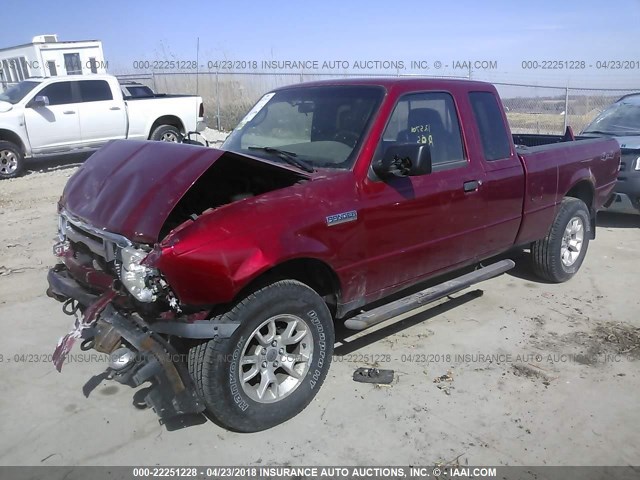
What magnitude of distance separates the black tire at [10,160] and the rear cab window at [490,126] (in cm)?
985

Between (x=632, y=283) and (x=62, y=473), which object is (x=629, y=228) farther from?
(x=62, y=473)

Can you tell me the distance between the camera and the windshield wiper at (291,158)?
3508 mm

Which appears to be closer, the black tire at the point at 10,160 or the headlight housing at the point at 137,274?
the headlight housing at the point at 137,274

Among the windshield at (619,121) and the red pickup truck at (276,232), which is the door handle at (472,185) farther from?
the windshield at (619,121)

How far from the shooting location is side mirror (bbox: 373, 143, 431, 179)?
3.35 meters

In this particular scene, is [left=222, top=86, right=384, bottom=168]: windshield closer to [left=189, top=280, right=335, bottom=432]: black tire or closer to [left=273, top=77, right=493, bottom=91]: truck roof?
[left=273, top=77, right=493, bottom=91]: truck roof

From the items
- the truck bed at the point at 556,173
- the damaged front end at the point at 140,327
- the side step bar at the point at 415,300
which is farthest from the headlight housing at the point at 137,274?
the truck bed at the point at 556,173

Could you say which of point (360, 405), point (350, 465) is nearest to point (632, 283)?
point (360, 405)

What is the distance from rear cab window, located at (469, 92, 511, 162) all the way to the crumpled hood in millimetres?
2028

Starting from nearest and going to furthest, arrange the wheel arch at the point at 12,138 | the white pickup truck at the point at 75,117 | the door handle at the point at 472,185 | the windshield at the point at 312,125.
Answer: the windshield at the point at 312,125 → the door handle at the point at 472,185 → the wheel arch at the point at 12,138 → the white pickup truck at the point at 75,117

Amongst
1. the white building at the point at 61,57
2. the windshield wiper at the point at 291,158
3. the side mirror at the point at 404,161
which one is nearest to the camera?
the side mirror at the point at 404,161

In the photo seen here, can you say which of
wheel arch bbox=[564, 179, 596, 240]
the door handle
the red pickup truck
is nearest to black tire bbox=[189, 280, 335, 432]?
the red pickup truck

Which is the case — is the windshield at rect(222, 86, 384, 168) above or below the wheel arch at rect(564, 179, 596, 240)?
above

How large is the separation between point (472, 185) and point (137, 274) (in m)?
2.59
